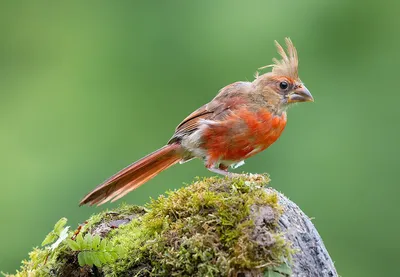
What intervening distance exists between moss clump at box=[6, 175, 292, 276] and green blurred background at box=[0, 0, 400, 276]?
3.38 metres

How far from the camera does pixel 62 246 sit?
125 inches

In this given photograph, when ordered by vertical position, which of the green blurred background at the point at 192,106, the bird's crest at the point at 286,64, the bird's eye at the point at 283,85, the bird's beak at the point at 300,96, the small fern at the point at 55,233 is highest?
the green blurred background at the point at 192,106

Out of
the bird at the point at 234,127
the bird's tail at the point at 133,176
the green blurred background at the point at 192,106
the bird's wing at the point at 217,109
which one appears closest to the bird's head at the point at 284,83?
the bird at the point at 234,127

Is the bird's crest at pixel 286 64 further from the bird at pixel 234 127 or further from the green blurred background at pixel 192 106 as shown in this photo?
the green blurred background at pixel 192 106

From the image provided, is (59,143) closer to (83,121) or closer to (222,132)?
(83,121)

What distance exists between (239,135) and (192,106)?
281 centimetres

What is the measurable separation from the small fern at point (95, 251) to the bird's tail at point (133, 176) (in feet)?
3.55

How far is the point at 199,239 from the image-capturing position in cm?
279

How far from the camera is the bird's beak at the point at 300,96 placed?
5.06m

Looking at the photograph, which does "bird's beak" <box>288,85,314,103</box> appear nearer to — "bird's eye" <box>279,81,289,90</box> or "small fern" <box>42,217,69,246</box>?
"bird's eye" <box>279,81,289,90</box>

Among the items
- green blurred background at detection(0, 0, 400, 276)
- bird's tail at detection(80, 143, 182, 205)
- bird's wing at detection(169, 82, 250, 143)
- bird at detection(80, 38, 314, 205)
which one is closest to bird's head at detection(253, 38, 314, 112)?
bird at detection(80, 38, 314, 205)

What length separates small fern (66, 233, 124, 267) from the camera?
2.92m

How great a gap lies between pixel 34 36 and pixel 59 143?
7.25 feet

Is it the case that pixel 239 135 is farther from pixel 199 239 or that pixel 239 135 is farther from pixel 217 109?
pixel 199 239
